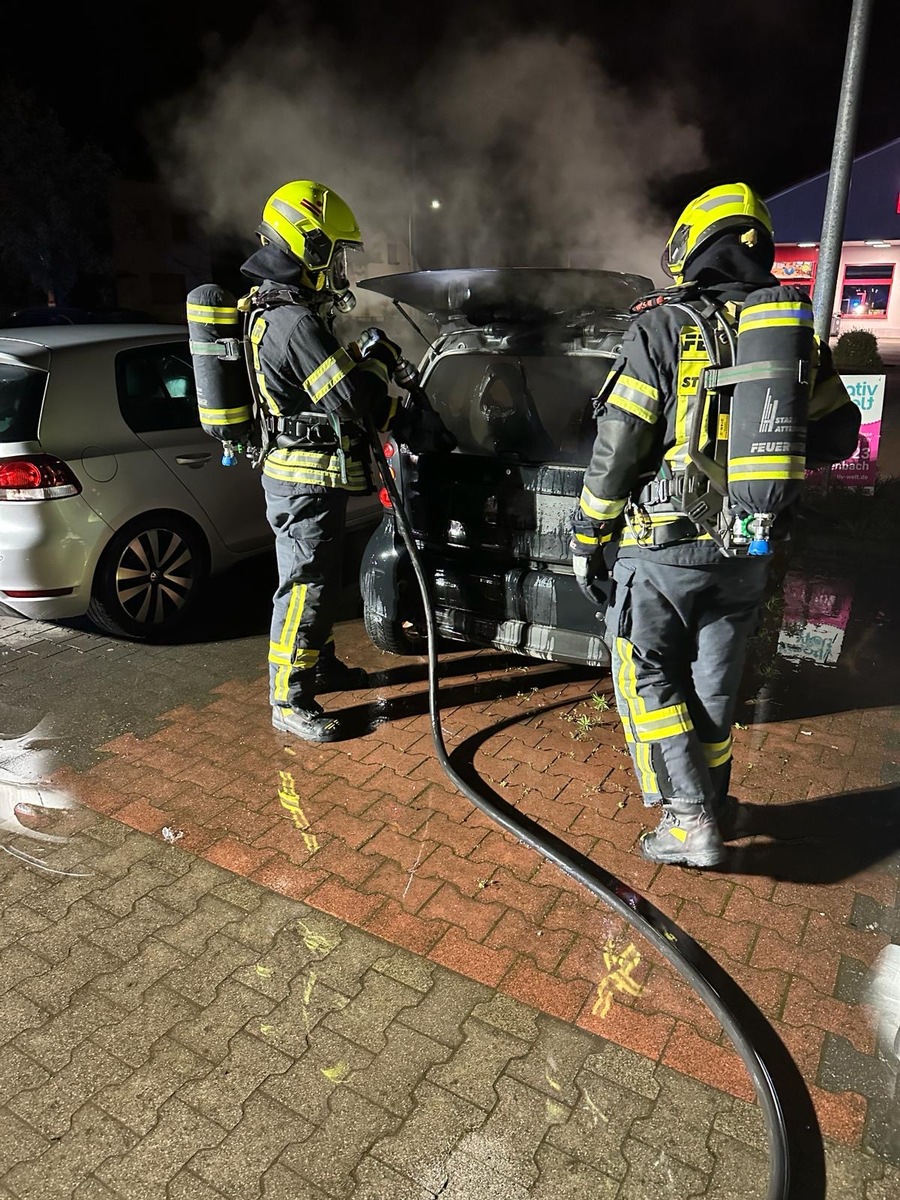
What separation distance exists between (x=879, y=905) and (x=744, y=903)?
1.47ft

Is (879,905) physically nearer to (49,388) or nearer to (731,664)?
(731,664)

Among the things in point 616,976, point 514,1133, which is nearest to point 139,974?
point 514,1133

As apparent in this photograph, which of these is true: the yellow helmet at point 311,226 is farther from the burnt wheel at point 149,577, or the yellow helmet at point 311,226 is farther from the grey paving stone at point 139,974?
the grey paving stone at point 139,974

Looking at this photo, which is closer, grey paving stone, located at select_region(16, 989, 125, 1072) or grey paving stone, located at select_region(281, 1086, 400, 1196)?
grey paving stone, located at select_region(281, 1086, 400, 1196)

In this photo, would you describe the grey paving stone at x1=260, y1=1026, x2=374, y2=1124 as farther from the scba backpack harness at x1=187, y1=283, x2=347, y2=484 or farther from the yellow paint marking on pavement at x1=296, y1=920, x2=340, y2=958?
the scba backpack harness at x1=187, y1=283, x2=347, y2=484

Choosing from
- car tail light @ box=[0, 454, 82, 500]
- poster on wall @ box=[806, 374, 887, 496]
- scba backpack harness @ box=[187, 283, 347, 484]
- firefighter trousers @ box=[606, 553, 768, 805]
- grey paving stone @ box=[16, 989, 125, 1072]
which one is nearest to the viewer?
grey paving stone @ box=[16, 989, 125, 1072]

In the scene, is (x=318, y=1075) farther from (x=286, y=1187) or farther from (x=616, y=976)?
(x=616, y=976)

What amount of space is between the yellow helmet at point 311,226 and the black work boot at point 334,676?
182 centimetres

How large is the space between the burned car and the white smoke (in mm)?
3468

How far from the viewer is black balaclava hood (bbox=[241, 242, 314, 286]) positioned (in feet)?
11.3

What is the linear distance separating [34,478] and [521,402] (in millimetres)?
2482

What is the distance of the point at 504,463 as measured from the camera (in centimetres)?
374

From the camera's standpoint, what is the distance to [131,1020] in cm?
240

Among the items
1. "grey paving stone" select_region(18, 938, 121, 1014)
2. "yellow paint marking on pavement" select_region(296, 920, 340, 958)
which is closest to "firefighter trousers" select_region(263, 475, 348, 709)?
"yellow paint marking on pavement" select_region(296, 920, 340, 958)
